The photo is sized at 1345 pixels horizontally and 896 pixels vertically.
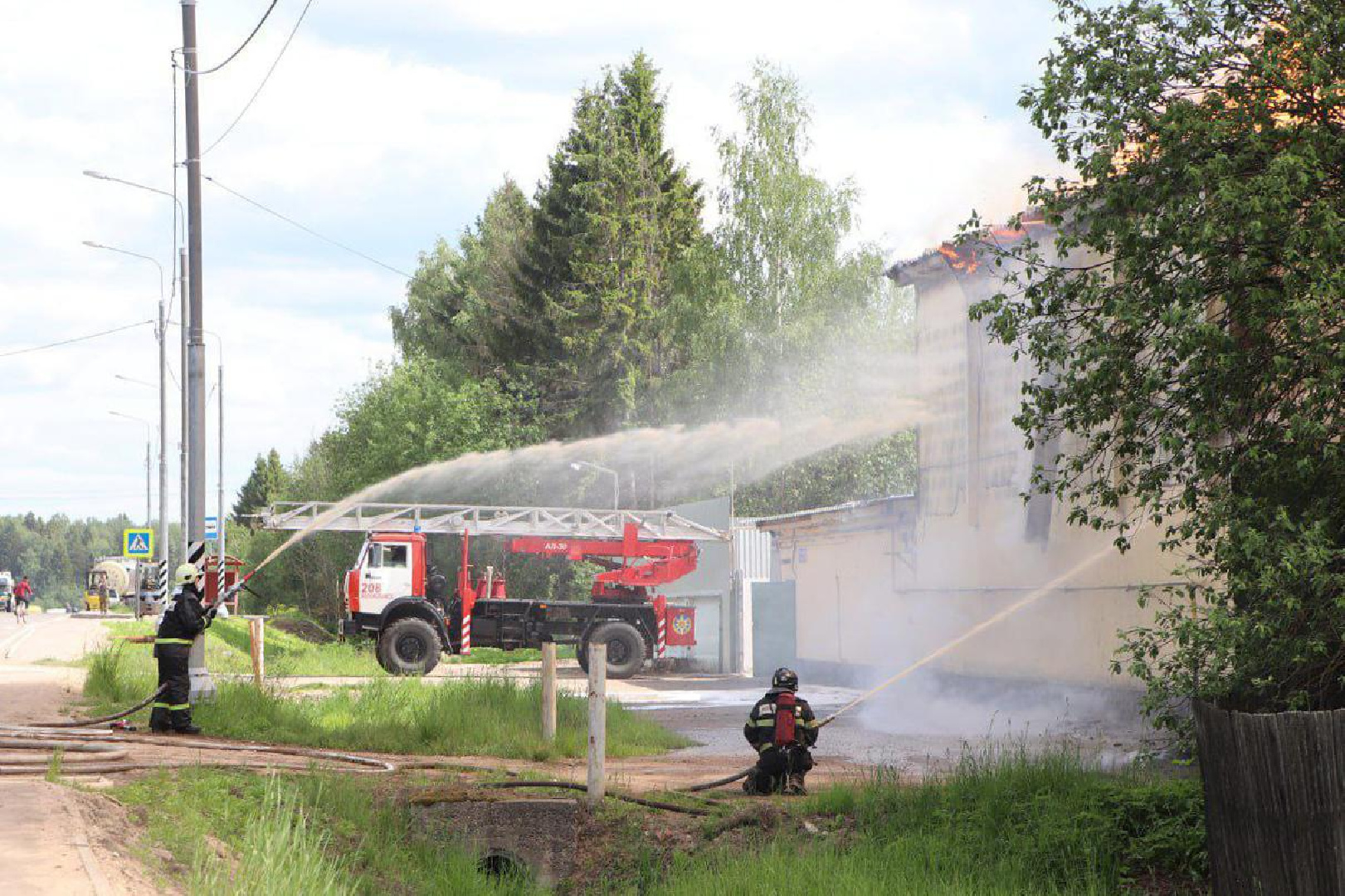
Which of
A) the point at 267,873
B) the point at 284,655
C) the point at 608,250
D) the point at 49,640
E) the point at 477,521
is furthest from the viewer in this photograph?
the point at 608,250

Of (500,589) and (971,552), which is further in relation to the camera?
(500,589)

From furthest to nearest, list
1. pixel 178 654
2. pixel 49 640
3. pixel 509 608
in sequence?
pixel 49 640
pixel 509 608
pixel 178 654

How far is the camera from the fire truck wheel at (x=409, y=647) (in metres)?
25.9

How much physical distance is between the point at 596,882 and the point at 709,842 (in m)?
0.87

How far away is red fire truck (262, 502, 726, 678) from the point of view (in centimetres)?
2625

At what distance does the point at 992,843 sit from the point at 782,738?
239 centimetres

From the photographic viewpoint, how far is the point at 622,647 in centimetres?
2770

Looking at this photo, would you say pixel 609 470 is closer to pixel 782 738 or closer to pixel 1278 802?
pixel 782 738

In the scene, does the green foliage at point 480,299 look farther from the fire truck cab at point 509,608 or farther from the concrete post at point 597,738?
the concrete post at point 597,738

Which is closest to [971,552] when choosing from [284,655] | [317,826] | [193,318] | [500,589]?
[500,589]

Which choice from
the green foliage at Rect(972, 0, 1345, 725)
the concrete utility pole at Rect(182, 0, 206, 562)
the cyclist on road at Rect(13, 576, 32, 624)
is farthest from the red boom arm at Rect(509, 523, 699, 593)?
the cyclist on road at Rect(13, 576, 32, 624)

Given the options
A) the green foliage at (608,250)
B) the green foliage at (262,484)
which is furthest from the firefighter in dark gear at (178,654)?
the green foliage at (262,484)

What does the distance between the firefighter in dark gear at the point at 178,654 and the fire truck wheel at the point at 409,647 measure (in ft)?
38.9

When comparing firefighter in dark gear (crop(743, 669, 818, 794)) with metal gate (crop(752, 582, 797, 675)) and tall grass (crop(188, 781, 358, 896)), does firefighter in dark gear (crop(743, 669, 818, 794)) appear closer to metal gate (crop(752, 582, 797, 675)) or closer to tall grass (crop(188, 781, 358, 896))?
tall grass (crop(188, 781, 358, 896))
